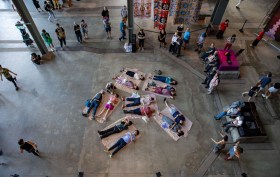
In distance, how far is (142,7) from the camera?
1469 centimetres

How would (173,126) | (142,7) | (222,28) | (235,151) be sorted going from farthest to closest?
(142,7)
(222,28)
(173,126)
(235,151)

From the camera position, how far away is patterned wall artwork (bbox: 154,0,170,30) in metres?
13.2

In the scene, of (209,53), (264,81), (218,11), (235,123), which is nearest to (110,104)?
(235,123)

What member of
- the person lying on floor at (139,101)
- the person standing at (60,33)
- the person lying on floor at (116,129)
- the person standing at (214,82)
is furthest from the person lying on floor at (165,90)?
the person standing at (60,33)

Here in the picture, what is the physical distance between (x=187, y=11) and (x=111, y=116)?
993 centimetres

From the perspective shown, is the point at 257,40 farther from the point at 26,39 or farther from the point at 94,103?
the point at 26,39

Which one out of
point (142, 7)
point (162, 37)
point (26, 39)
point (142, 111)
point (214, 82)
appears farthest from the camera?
point (142, 7)

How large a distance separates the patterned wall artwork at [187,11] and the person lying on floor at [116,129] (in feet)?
31.1

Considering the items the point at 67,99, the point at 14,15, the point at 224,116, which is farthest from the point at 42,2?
the point at 224,116

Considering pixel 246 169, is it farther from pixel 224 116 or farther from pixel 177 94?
pixel 177 94

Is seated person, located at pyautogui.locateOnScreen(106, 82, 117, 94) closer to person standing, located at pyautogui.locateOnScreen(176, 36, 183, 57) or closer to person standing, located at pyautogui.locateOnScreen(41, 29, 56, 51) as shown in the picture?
person standing, located at pyautogui.locateOnScreen(176, 36, 183, 57)

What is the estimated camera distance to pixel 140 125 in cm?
1023

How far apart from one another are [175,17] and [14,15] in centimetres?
1450

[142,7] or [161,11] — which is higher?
[161,11]
